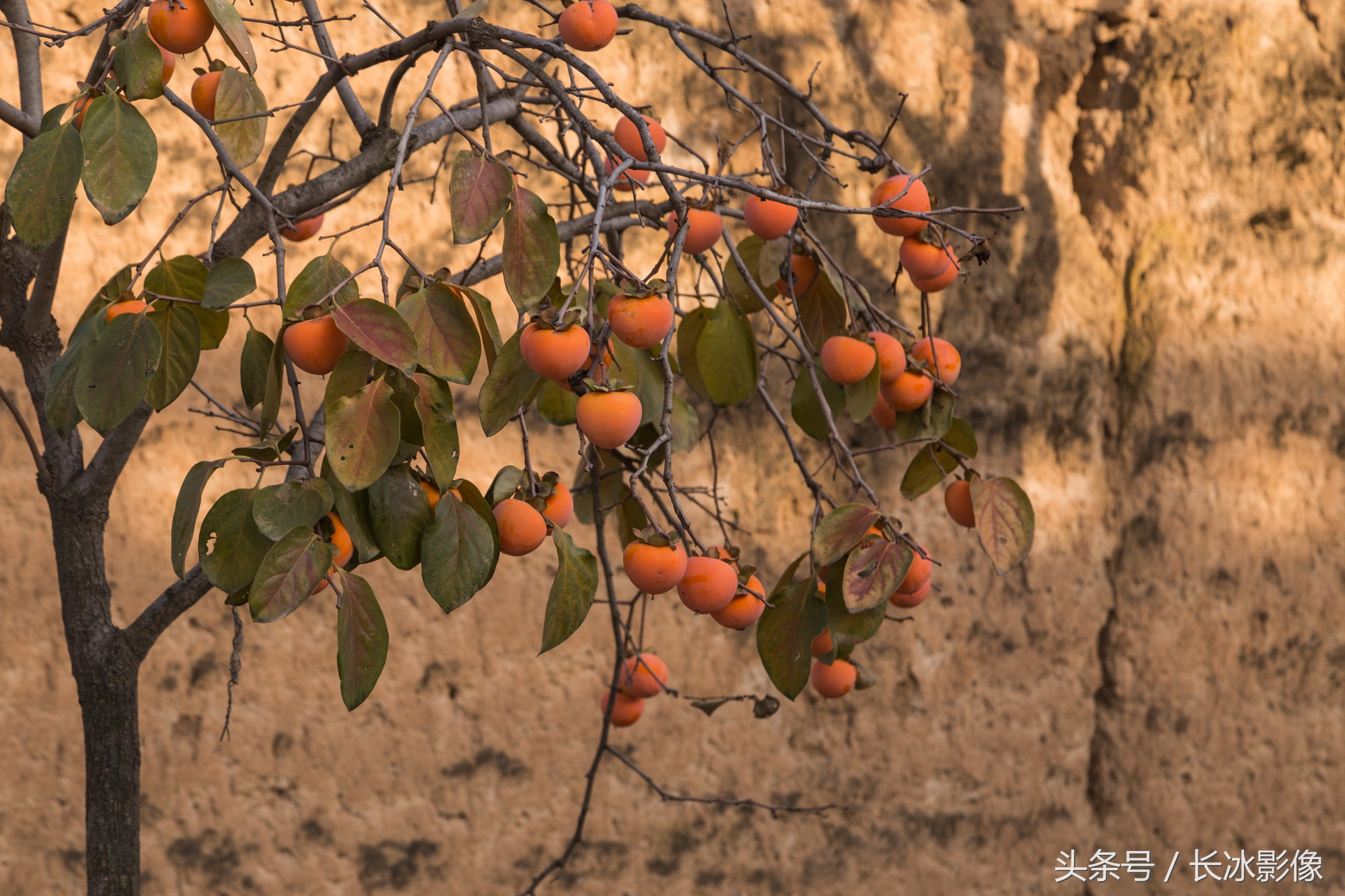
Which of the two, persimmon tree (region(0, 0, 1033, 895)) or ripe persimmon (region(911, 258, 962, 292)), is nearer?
persimmon tree (region(0, 0, 1033, 895))

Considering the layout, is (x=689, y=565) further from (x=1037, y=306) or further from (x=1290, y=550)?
(x=1290, y=550)

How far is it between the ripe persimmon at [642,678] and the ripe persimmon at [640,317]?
48 centimetres

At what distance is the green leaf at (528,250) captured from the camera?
1.99ft

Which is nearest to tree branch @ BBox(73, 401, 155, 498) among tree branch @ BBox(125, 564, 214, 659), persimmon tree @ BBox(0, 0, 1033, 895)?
persimmon tree @ BBox(0, 0, 1033, 895)

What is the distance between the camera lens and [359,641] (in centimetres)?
57

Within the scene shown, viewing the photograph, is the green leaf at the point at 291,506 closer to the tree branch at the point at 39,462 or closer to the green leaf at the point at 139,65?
the green leaf at the point at 139,65

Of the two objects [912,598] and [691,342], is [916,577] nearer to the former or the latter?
[912,598]

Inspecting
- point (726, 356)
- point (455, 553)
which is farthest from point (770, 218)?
point (455, 553)

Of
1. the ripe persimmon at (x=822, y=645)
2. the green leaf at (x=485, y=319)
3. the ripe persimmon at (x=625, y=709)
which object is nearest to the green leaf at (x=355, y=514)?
the green leaf at (x=485, y=319)

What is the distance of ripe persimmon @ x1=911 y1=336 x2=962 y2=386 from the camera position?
0.92 m

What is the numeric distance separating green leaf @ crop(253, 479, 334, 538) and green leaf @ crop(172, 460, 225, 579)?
6 cm

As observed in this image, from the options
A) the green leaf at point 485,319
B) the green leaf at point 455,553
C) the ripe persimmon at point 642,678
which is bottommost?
the green leaf at point 455,553

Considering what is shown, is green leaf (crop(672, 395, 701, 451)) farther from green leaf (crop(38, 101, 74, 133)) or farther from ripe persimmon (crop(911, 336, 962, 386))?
green leaf (crop(38, 101, 74, 133))

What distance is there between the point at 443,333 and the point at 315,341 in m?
0.07
